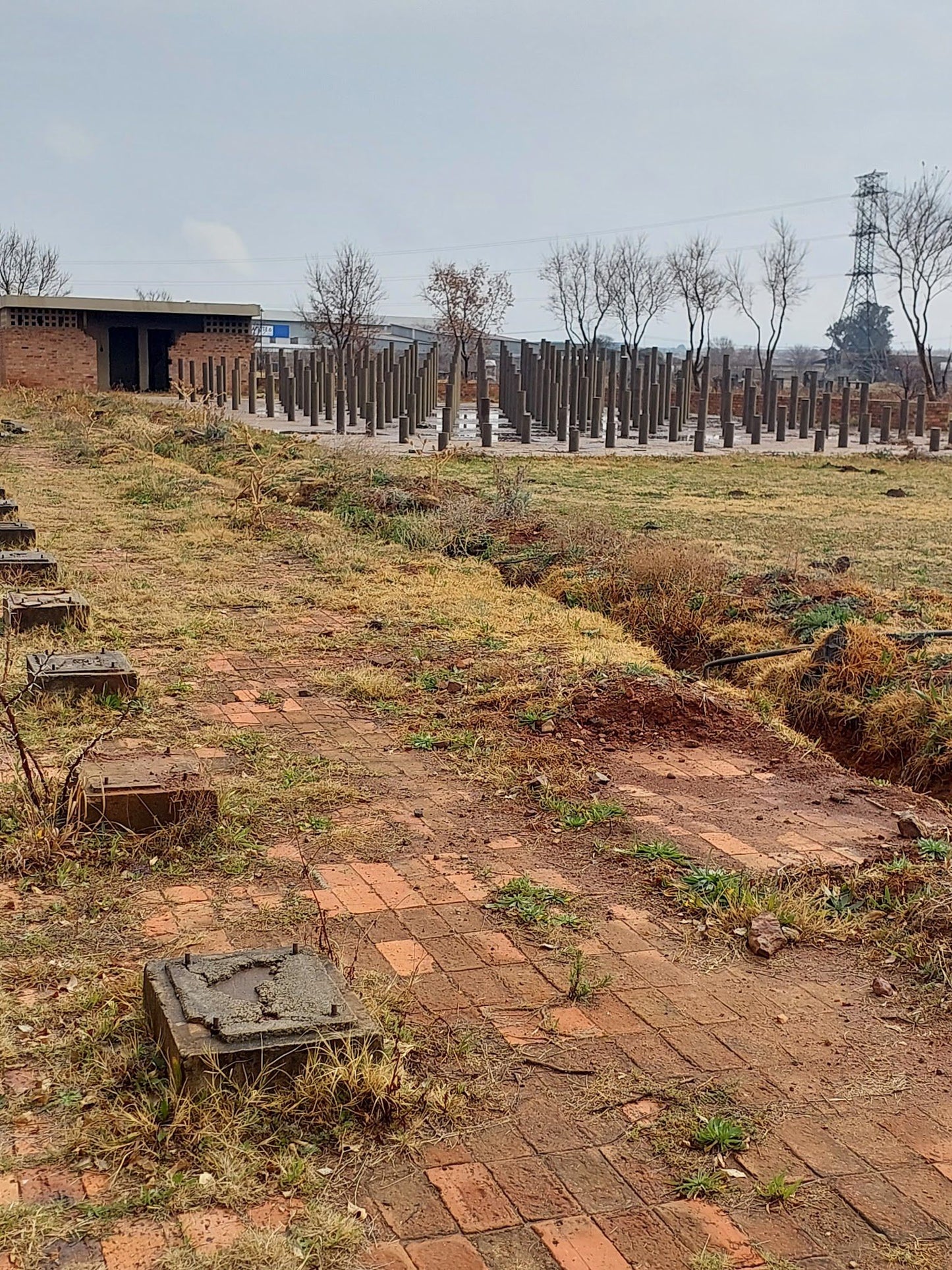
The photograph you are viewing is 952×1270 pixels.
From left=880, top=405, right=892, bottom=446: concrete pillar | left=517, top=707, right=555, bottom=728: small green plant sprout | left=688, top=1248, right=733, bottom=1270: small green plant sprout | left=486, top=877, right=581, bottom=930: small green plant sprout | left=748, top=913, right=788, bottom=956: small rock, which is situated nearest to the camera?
left=688, top=1248, right=733, bottom=1270: small green plant sprout

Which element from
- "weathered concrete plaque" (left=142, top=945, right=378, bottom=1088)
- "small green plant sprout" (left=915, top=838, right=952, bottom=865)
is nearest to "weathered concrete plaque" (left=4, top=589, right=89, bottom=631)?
"weathered concrete plaque" (left=142, top=945, right=378, bottom=1088)

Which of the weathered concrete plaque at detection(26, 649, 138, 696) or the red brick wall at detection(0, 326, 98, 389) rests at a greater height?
the red brick wall at detection(0, 326, 98, 389)

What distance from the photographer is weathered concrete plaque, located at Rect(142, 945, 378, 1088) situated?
3033mm

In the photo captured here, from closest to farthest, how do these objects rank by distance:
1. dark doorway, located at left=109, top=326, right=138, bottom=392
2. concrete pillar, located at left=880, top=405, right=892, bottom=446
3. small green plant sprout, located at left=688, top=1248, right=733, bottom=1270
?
small green plant sprout, located at left=688, top=1248, right=733, bottom=1270 → concrete pillar, located at left=880, top=405, right=892, bottom=446 → dark doorway, located at left=109, top=326, right=138, bottom=392

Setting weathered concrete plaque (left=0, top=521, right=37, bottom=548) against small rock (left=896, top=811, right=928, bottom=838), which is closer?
small rock (left=896, top=811, right=928, bottom=838)

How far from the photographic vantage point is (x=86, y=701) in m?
6.17

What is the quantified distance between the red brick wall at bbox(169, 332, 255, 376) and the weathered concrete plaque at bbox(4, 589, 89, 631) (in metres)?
33.8

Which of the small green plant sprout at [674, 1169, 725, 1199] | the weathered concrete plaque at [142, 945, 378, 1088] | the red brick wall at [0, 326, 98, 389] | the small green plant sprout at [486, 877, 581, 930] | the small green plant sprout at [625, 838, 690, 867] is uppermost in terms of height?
the red brick wall at [0, 326, 98, 389]

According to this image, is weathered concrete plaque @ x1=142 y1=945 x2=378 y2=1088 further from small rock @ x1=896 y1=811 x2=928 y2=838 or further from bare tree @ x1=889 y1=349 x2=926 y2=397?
bare tree @ x1=889 y1=349 x2=926 y2=397

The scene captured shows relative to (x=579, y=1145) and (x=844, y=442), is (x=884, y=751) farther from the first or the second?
(x=844, y=442)

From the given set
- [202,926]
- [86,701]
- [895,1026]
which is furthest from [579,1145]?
[86,701]

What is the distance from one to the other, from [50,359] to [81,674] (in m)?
34.7

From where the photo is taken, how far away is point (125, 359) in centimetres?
4172

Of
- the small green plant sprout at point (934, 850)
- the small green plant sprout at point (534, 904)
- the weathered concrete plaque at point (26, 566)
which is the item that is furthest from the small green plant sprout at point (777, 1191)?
the weathered concrete plaque at point (26, 566)
